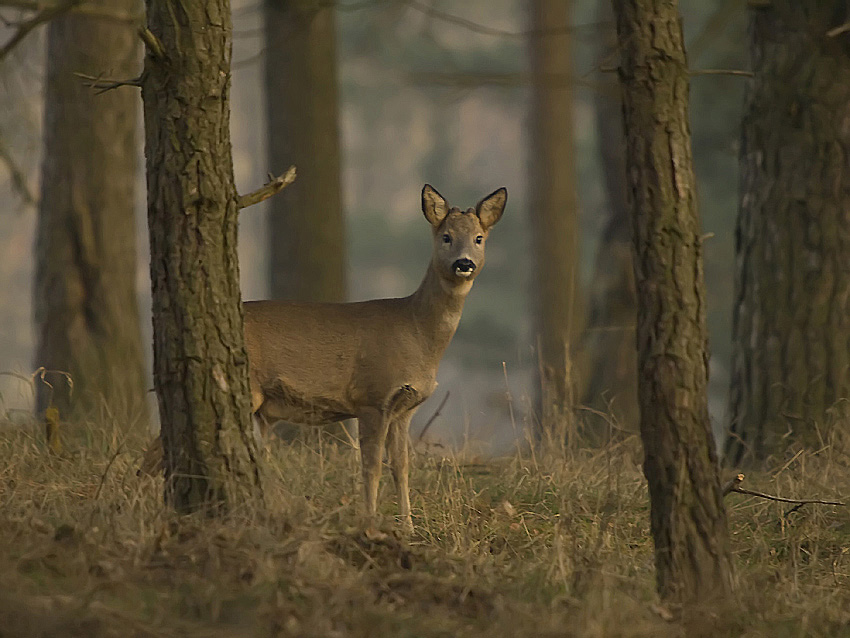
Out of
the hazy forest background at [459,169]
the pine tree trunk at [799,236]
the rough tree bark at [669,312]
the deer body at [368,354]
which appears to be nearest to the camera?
the rough tree bark at [669,312]

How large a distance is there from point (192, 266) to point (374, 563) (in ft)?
4.90

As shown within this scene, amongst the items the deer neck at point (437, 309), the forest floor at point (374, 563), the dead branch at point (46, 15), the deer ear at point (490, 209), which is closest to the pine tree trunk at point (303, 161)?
the deer neck at point (437, 309)

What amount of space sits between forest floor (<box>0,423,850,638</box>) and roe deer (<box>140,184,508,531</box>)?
333mm

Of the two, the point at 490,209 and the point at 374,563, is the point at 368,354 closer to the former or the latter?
the point at 490,209

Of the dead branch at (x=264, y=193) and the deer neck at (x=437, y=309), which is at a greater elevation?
the dead branch at (x=264, y=193)

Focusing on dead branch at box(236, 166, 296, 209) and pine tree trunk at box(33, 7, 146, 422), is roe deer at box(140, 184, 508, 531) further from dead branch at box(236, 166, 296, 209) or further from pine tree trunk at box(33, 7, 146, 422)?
pine tree trunk at box(33, 7, 146, 422)

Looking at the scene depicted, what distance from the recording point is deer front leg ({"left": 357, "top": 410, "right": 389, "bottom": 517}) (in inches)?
244

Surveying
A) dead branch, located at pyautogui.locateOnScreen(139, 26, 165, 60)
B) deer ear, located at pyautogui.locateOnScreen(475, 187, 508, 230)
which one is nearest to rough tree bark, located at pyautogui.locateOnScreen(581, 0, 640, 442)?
deer ear, located at pyautogui.locateOnScreen(475, 187, 508, 230)

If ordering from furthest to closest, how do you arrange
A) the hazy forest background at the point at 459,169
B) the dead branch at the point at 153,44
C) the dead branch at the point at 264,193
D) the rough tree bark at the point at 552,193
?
the hazy forest background at the point at 459,169 → the rough tree bark at the point at 552,193 → the dead branch at the point at 264,193 → the dead branch at the point at 153,44

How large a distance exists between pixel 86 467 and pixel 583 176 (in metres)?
23.1

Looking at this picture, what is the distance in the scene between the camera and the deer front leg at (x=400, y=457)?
616cm

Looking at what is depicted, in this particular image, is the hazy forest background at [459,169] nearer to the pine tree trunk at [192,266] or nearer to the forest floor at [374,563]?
the forest floor at [374,563]

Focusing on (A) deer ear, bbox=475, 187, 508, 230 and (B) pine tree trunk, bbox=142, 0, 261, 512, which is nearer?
(B) pine tree trunk, bbox=142, 0, 261, 512

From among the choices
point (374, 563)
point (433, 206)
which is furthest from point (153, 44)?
point (374, 563)
